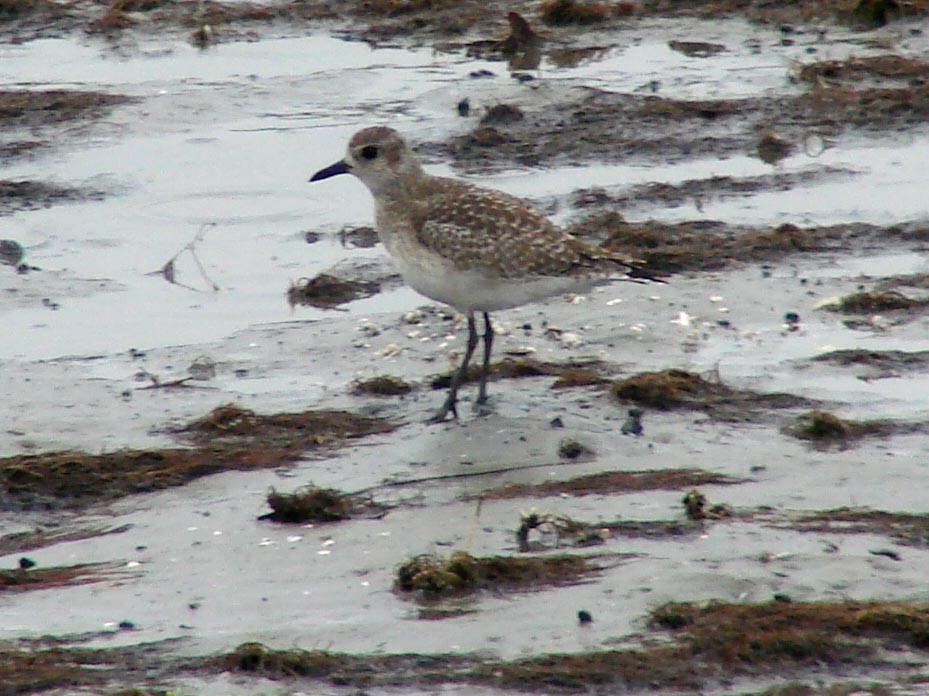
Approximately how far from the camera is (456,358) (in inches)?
452

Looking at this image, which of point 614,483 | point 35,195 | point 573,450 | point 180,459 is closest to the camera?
point 614,483

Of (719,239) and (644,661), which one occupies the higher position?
(644,661)

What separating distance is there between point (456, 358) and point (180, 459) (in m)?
2.02

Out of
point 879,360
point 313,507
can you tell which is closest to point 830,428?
point 879,360

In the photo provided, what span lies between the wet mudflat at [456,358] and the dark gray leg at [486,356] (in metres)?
0.07

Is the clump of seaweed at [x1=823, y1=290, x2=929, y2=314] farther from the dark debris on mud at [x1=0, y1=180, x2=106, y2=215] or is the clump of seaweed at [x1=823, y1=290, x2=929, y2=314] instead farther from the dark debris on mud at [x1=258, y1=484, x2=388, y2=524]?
the dark debris on mud at [x1=0, y1=180, x2=106, y2=215]

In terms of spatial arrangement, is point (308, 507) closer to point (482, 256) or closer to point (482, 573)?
point (482, 573)

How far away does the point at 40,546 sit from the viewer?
9180 mm

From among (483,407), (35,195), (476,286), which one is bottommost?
(35,195)

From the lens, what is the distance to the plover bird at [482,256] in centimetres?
1027

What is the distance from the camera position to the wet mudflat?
7633 millimetres

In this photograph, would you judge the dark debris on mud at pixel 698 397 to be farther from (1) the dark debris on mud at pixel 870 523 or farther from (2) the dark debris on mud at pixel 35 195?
(2) the dark debris on mud at pixel 35 195

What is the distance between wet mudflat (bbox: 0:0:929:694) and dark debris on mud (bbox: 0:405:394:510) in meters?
0.02

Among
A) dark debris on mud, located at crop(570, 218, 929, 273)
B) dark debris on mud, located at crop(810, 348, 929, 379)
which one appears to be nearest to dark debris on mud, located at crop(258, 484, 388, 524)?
dark debris on mud, located at crop(810, 348, 929, 379)
